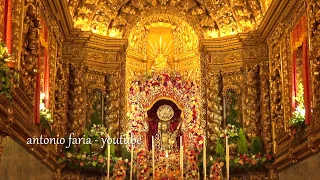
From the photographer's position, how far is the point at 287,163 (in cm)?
1736

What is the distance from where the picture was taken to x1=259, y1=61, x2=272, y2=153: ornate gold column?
65.3 feet

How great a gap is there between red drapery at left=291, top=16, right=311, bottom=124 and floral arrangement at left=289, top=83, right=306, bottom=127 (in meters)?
0.42

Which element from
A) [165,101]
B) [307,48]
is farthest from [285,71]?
[165,101]

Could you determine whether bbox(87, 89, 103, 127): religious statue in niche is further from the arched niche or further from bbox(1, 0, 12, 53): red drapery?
bbox(1, 0, 12, 53): red drapery

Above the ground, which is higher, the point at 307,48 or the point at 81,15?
the point at 81,15

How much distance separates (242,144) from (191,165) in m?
2.18

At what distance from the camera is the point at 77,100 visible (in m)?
20.5

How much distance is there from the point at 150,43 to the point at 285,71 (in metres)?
7.61

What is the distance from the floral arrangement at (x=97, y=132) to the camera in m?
20.4

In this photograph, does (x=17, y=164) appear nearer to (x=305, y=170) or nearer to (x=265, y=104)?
(x=305, y=170)

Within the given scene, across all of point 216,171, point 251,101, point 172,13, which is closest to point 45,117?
point 216,171

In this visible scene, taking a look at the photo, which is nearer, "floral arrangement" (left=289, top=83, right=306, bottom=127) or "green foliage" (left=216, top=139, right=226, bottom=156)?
"floral arrangement" (left=289, top=83, right=306, bottom=127)

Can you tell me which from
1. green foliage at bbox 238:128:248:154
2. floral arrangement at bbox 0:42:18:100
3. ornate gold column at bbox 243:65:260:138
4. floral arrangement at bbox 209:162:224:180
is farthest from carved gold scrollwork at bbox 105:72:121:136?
floral arrangement at bbox 0:42:18:100

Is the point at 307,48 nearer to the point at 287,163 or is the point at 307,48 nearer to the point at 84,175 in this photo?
the point at 287,163
